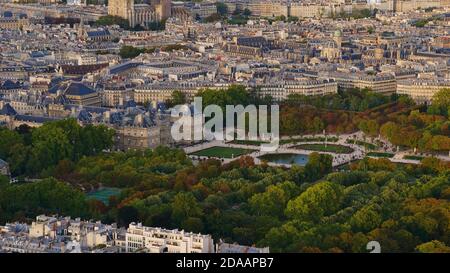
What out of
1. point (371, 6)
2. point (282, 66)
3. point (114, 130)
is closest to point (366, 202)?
point (114, 130)

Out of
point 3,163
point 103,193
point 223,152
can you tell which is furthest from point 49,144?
point 223,152

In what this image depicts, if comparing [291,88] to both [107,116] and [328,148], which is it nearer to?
[328,148]

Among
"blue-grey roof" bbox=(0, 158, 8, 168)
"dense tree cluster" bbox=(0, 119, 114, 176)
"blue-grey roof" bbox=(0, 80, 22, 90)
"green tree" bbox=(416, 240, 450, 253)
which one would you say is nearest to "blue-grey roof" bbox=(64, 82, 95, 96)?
"blue-grey roof" bbox=(0, 80, 22, 90)

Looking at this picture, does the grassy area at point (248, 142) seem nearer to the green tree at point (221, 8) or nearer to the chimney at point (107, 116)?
the chimney at point (107, 116)

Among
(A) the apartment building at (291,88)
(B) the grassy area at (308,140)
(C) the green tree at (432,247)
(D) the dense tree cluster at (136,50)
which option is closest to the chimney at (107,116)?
(B) the grassy area at (308,140)
